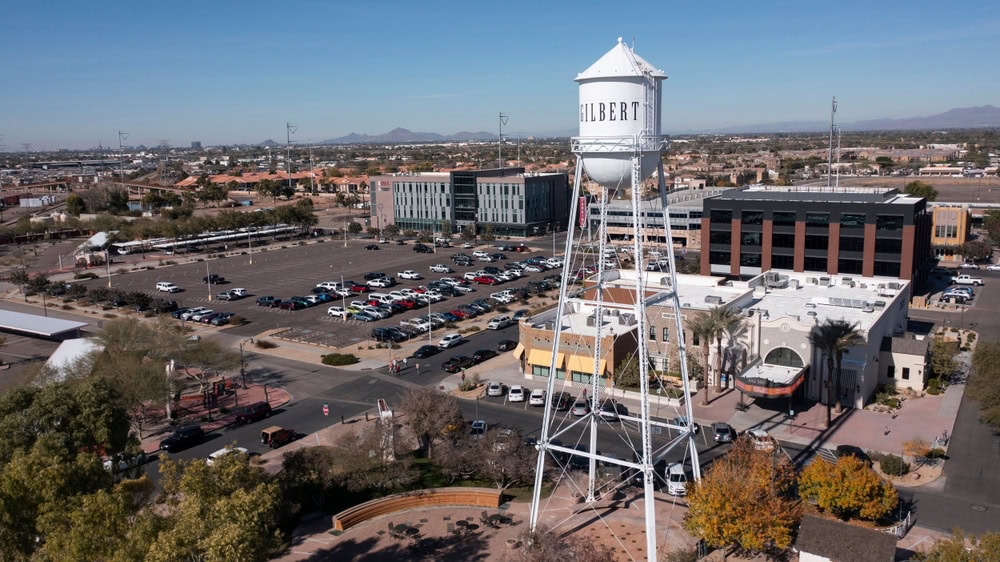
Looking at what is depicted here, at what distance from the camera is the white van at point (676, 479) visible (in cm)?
3225

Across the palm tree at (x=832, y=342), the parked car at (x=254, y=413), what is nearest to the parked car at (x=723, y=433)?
the palm tree at (x=832, y=342)

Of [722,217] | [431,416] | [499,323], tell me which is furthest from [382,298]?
[431,416]

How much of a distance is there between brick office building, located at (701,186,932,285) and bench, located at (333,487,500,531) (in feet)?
156

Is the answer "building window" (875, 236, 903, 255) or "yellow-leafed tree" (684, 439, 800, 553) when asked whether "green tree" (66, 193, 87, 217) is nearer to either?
"building window" (875, 236, 903, 255)

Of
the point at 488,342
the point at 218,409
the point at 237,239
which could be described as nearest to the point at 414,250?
the point at 237,239

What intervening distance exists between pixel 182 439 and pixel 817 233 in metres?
55.2

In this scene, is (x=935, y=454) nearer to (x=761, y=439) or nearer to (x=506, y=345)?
(x=761, y=439)

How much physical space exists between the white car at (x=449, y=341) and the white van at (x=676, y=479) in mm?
26718

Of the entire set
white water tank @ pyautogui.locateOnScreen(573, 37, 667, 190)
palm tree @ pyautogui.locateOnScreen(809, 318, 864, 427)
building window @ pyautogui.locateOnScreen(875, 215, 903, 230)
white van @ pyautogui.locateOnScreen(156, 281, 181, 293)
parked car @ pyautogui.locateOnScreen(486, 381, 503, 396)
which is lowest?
parked car @ pyautogui.locateOnScreen(486, 381, 503, 396)

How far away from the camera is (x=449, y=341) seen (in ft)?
191

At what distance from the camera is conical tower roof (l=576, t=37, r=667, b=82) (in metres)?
27.1

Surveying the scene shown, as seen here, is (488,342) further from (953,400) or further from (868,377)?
(953,400)

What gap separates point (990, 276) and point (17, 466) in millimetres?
90154

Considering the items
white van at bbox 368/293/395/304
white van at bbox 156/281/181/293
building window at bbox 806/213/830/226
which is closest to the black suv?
white van at bbox 368/293/395/304
